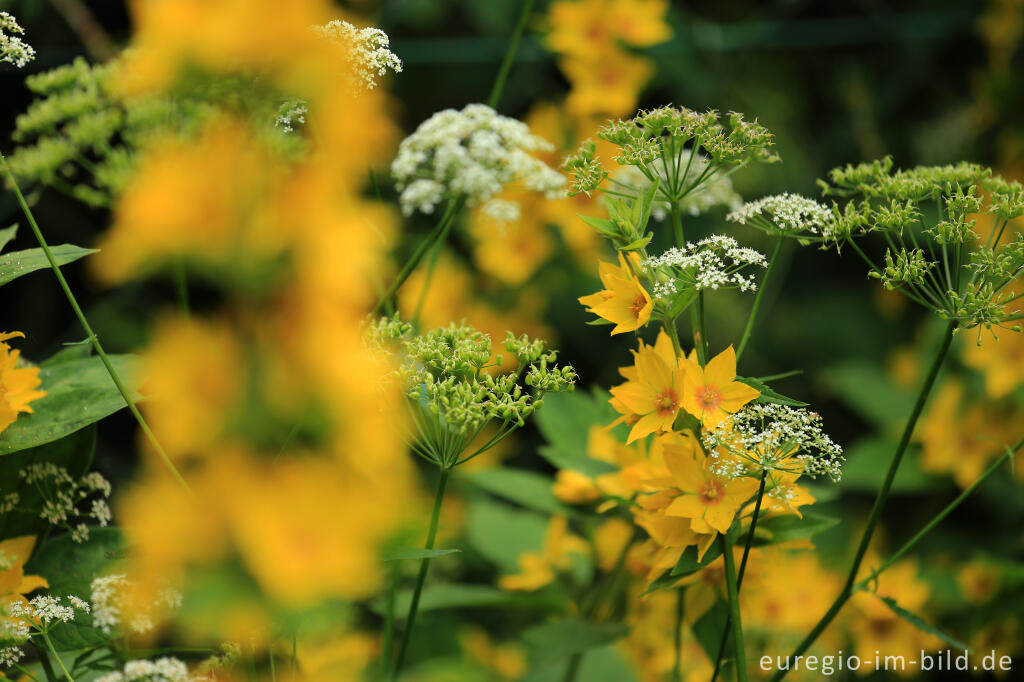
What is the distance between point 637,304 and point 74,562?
1.51ft

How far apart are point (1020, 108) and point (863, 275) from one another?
0.50m

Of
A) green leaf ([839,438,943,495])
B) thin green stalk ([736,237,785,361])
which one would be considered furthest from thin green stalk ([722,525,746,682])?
green leaf ([839,438,943,495])

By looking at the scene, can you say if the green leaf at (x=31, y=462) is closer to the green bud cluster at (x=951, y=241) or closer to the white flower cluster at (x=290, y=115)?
the white flower cluster at (x=290, y=115)

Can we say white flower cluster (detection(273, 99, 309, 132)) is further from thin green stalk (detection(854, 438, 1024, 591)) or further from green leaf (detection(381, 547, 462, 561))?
thin green stalk (detection(854, 438, 1024, 591))

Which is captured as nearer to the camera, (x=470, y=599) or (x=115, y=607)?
(x=115, y=607)

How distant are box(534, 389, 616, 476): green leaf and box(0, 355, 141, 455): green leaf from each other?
362 millimetres

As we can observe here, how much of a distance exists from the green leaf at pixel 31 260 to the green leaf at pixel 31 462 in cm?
13

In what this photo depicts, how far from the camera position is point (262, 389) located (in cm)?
26

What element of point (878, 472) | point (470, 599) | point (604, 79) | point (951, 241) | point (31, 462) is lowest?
point (470, 599)

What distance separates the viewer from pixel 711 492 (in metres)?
0.60

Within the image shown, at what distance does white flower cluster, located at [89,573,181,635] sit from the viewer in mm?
545

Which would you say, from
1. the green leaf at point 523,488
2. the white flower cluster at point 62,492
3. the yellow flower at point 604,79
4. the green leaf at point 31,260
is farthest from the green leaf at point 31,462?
the yellow flower at point 604,79

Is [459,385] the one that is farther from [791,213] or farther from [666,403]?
[791,213]

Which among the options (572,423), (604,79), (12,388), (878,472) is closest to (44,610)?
(12,388)
